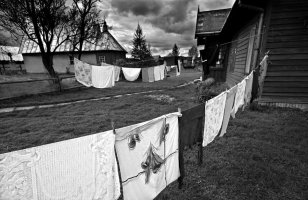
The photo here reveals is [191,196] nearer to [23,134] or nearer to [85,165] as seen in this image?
[85,165]

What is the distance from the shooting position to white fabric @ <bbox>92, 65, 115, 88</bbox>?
9312 mm

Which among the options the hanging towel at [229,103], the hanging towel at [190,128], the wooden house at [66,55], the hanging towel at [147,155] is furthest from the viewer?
the wooden house at [66,55]

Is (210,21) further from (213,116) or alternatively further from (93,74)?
(213,116)

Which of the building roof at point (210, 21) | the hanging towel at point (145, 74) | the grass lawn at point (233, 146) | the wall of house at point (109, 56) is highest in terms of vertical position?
the building roof at point (210, 21)

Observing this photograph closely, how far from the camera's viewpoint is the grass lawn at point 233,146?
240 centimetres

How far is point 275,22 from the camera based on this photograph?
4863mm

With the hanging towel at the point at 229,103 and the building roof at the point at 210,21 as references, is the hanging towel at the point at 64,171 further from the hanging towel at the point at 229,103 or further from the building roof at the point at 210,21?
the building roof at the point at 210,21

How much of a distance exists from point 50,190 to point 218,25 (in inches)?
452

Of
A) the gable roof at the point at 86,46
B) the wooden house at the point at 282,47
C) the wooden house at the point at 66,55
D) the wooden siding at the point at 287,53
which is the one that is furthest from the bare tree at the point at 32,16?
the wooden siding at the point at 287,53

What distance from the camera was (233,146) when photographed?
11.3 ft

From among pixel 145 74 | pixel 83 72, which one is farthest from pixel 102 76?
pixel 145 74

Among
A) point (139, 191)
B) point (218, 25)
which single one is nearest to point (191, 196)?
point (139, 191)

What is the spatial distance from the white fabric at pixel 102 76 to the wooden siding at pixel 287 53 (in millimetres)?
7922

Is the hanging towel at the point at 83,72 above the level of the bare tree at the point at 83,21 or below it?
below
